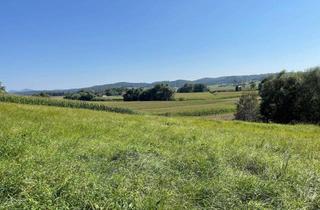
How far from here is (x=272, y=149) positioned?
9.91m

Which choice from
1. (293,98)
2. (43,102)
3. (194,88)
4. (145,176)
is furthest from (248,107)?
(194,88)

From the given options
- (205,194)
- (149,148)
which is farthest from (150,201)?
(149,148)

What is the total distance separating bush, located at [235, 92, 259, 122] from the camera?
51.1 m

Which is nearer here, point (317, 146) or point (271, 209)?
point (271, 209)

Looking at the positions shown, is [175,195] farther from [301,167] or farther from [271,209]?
[301,167]

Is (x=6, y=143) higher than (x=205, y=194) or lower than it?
higher

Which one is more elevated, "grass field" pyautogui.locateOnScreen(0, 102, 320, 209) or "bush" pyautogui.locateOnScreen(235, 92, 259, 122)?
"grass field" pyautogui.locateOnScreen(0, 102, 320, 209)

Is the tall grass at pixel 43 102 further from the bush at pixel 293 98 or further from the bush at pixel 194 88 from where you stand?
the bush at pixel 194 88

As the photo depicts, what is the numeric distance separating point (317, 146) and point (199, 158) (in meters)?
5.30

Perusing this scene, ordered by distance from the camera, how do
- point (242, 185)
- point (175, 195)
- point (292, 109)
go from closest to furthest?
1. point (175, 195)
2. point (242, 185)
3. point (292, 109)

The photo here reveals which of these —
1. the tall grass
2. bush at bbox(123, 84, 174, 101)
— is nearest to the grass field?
the tall grass

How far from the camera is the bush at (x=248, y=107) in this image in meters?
51.1

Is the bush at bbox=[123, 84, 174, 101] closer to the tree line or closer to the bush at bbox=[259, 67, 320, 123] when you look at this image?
the tree line

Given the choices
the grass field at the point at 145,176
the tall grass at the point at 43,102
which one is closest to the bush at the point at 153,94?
the tall grass at the point at 43,102
